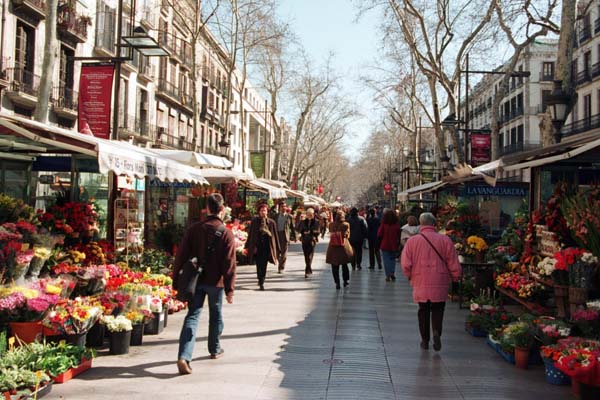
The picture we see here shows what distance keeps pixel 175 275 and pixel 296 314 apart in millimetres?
3443

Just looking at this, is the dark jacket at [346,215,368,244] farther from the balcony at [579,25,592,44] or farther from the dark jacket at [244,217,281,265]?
the balcony at [579,25,592,44]

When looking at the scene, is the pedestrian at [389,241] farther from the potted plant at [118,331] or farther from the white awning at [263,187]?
the potted plant at [118,331]

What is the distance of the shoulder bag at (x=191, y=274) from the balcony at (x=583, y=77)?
A: 3787 centimetres

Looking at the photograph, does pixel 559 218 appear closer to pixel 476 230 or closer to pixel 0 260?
pixel 476 230

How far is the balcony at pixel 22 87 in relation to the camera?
2028 cm

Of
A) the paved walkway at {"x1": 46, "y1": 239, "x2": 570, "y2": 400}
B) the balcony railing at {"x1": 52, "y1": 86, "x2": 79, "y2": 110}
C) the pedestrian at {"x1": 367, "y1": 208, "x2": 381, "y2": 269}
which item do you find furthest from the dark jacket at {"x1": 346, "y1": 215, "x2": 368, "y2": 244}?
the balcony railing at {"x1": 52, "y1": 86, "x2": 79, "y2": 110}

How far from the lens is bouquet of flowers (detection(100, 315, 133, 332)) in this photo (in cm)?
588

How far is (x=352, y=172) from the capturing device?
131000 mm

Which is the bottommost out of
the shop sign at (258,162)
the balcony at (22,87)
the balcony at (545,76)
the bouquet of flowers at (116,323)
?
the bouquet of flowers at (116,323)

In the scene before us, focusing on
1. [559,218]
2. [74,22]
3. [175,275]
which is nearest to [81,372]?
[175,275]

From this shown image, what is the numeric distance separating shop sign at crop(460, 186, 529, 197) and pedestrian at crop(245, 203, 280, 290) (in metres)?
5.03

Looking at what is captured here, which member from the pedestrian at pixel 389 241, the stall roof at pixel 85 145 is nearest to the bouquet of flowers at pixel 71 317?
the stall roof at pixel 85 145

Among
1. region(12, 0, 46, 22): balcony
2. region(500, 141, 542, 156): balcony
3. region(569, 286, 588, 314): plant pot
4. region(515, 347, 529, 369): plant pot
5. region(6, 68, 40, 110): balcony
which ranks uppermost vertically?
region(12, 0, 46, 22): balcony

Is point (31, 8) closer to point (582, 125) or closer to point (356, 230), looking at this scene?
point (356, 230)
